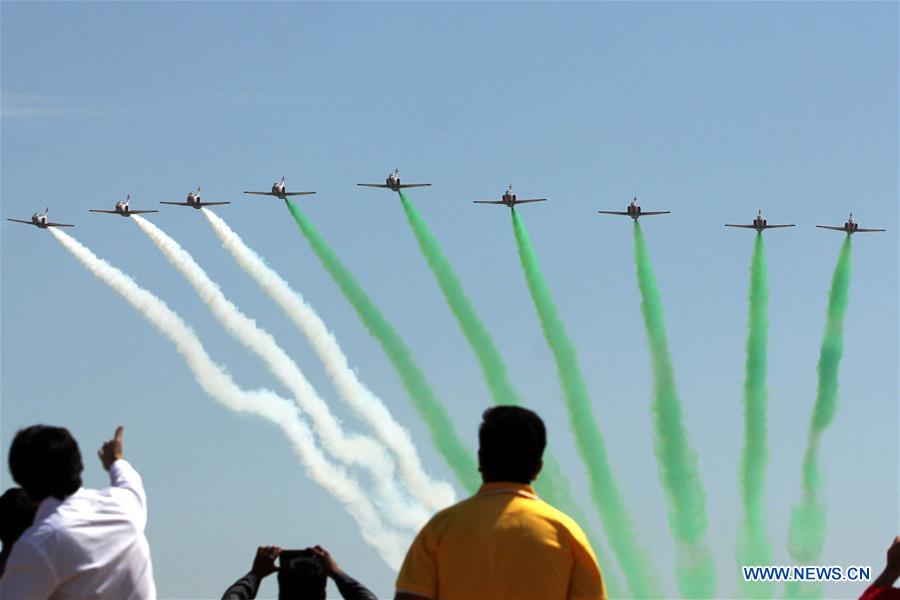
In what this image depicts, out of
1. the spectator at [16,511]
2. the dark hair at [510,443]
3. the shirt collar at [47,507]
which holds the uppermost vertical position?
the dark hair at [510,443]

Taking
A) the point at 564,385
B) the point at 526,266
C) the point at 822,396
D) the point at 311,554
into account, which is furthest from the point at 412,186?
the point at 311,554

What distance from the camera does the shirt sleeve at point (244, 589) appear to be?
1627cm

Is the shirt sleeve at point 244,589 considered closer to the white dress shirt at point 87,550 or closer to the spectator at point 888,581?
the white dress shirt at point 87,550

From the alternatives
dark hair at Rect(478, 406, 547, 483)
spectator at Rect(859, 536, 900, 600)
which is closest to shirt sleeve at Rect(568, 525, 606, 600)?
dark hair at Rect(478, 406, 547, 483)

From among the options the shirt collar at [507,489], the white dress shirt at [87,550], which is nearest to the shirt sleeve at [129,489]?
the white dress shirt at [87,550]

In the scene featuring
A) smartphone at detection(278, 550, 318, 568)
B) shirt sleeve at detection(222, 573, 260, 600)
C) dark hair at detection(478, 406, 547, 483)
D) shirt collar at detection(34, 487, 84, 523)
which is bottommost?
shirt sleeve at detection(222, 573, 260, 600)

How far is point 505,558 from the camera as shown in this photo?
1443cm

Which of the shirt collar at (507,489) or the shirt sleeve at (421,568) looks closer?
the shirt sleeve at (421,568)

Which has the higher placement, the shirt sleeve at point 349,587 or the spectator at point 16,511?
the spectator at point 16,511

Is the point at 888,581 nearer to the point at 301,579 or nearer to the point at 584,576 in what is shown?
the point at 584,576

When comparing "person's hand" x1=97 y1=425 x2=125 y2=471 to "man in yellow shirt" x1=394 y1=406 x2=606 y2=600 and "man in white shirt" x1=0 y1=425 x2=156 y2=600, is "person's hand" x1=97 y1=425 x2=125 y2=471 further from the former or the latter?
"man in yellow shirt" x1=394 y1=406 x2=606 y2=600

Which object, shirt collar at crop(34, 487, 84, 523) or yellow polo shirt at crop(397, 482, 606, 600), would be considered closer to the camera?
yellow polo shirt at crop(397, 482, 606, 600)

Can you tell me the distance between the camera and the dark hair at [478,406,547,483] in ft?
47.6

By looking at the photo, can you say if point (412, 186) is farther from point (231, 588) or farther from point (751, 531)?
point (231, 588)
